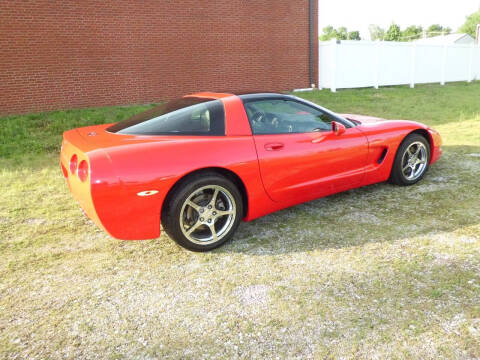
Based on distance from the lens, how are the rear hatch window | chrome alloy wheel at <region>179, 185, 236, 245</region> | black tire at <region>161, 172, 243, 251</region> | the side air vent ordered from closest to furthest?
black tire at <region>161, 172, 243, 251</region> < chrome alloy wheel at <region>179, 185, 236, 245</region> < the rear hatch window < the side air vent

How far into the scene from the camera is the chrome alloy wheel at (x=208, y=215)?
10.0ft

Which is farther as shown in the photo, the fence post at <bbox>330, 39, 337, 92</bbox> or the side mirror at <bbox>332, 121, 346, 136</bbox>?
the fence post at <bbox>330, 39, 337, 92</bbox>

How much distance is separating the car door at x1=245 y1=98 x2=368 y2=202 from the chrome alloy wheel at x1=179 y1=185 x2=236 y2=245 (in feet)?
1.28

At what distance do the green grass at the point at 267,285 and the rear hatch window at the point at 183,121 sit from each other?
0.97m

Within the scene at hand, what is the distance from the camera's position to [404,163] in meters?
4.49

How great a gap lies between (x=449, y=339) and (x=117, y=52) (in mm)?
11037

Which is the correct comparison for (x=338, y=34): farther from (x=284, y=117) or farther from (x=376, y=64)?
(x=284, y=117)

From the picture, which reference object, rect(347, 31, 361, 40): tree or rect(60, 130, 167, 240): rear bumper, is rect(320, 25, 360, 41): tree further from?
rect(60, 130, 167, 240): rear bumper

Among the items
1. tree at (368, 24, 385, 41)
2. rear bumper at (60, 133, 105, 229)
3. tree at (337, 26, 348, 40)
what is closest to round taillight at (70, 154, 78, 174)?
rear bumper at (60, 133, 105, 229)

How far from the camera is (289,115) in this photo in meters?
3.71

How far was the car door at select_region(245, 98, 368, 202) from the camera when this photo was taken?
132 inches

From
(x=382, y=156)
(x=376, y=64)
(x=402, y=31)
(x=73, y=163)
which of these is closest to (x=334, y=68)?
(x=376, y=64)

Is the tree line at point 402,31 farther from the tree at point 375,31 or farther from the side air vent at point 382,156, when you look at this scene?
the side air vent at point 382,156

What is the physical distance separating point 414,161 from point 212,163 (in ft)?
9.05
